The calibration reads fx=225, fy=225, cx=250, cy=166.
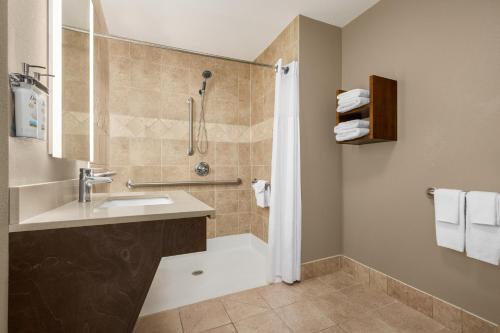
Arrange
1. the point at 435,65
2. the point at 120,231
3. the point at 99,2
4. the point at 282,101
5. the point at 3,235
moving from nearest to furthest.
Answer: the point at 3,235, the point at 120,231, the point at 435,65, the point at 99,2, the point at 282,101

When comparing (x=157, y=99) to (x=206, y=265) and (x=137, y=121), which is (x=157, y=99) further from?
(x=206, y=265)

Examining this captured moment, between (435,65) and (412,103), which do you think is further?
(412,103)

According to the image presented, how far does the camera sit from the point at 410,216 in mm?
1580

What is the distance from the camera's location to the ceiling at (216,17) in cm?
186

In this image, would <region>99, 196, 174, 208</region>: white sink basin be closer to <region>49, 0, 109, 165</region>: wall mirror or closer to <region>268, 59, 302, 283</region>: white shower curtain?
<region>49, 0, 109, 165</region>: wall mirror

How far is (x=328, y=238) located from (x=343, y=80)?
1493 millimetres

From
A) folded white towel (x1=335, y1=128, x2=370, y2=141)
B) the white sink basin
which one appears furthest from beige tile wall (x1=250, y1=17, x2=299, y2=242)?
the white sink basin

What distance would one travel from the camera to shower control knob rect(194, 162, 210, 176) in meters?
2.66

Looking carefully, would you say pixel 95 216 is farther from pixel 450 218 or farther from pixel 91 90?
pixel 450 218

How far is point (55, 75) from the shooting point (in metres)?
1.02

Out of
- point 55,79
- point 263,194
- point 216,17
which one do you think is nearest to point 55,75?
point 55,79

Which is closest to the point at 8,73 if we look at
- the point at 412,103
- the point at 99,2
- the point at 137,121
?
the point at 99,2

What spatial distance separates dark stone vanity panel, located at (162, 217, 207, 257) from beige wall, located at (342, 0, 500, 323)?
1476 mm

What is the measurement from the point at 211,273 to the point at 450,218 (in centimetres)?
192
